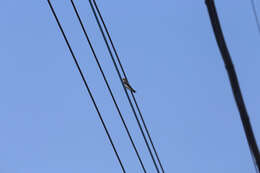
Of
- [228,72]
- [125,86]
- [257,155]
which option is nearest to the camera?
[257,155]

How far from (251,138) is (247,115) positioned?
287 mm

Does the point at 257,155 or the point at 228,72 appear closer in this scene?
the point at 257,155

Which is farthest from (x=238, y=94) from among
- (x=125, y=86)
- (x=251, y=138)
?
(x=125, y=86)

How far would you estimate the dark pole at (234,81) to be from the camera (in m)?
4.42

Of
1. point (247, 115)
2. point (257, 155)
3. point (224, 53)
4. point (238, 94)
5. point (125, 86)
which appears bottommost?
point (125, 86)

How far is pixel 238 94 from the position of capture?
4469mm

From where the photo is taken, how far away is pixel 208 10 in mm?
4887

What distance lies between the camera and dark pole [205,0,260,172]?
442 centimetres

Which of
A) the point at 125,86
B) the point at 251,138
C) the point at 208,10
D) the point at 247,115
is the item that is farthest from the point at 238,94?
the point at 125,86

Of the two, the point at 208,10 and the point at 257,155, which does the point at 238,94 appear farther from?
the point at 208,10

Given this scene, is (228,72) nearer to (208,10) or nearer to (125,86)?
(208,10)

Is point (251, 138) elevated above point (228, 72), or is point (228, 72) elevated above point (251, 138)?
point (228, 72)

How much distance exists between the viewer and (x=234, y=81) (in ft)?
14.9

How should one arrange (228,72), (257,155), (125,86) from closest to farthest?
(257,155) → (228,72) → (125,86)
